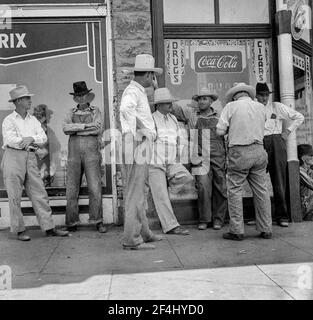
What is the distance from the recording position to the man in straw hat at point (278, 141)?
6875mm

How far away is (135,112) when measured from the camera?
5.46 meters

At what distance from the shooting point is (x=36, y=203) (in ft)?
20.8

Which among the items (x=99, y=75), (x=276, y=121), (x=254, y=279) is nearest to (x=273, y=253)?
(x=254, y=279)

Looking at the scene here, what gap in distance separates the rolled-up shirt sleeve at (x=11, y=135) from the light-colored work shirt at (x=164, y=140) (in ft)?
6.16

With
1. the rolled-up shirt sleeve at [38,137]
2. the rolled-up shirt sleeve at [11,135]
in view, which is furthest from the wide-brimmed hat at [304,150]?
the rolled-up shirt sleeve at [11,135]

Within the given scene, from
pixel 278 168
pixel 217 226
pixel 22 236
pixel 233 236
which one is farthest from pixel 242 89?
pixel 22 236

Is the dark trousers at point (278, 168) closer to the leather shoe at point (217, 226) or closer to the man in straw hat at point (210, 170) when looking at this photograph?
the man in straw hat at point (210, 170)

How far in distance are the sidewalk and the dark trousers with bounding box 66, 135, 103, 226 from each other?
361 mm

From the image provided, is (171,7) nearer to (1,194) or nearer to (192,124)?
(192,124)

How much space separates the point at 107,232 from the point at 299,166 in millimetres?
3218

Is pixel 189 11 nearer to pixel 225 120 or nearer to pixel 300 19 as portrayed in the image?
pixel 300 19

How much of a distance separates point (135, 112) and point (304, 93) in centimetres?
424

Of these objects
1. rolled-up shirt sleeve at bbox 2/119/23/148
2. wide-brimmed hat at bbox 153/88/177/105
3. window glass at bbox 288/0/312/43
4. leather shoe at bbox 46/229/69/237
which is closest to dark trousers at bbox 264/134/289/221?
wide-brimmed hat at bbox 153/88/177/105

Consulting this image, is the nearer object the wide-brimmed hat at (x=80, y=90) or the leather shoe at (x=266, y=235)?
the leather shoe at (x=266, y=235)
